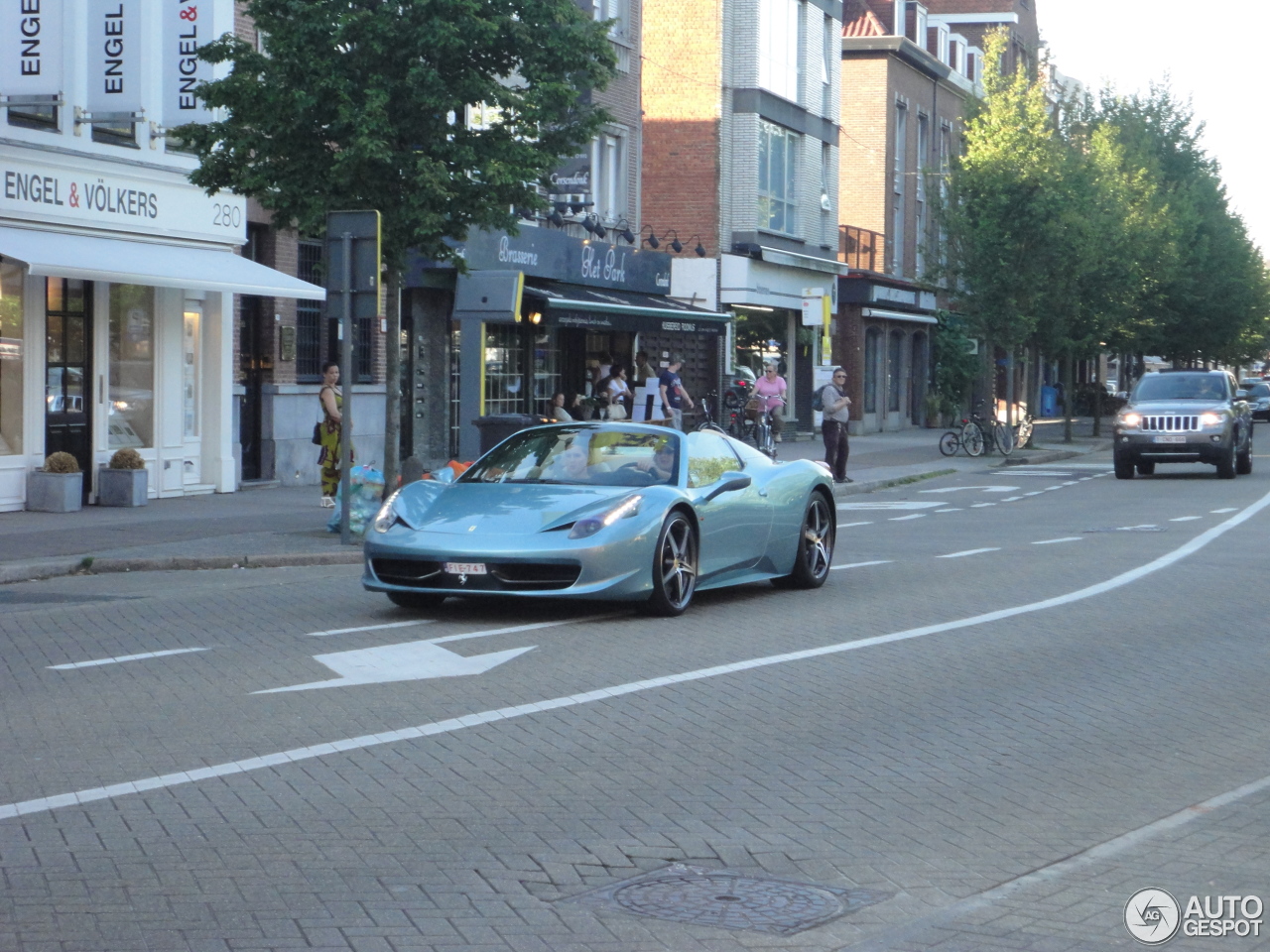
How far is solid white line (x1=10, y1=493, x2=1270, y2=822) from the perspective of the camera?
21.0ft

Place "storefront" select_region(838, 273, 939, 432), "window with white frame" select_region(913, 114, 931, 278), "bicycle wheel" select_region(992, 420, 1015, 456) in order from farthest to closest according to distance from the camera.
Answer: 1. "window with white frame" select_region(913, 114, 931, 278)
2. "storefront" select_region(838, 273, 939, 432)
3. "bicycle wheel" select_region(992, 420, 1015, 456)

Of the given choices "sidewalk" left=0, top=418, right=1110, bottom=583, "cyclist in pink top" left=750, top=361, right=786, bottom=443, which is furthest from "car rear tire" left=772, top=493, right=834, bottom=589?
"cyclist in pink top" left=750, top=361, right=786, bottom=443

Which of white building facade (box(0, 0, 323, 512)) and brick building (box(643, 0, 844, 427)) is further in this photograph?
brick building (box(643, 0, 844, 427))

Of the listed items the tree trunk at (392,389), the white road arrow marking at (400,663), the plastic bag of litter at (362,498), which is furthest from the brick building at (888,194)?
the white road arrow marking at (400,663)

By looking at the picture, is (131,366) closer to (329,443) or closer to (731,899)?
(329,443)

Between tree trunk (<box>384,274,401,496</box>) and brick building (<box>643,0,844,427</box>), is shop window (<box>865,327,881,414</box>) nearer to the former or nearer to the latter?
brick building (<box>643,0,844,427</box>)

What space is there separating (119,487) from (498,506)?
1079 centimetres

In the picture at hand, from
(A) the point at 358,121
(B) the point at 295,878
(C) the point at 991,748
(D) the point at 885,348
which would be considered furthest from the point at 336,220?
(D) the point at 885,348

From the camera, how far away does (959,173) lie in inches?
1613

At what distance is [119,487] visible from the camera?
20.9 meters

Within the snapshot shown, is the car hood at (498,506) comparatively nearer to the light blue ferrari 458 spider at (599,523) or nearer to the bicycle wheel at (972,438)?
the light blue ferrari 458 spider at (599,523)

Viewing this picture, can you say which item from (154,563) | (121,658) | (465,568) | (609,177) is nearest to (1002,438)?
(609,177)

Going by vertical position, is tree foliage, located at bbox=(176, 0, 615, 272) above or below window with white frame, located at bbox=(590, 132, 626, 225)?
below

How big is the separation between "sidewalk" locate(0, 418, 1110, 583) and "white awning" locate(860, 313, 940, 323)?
26.6 m
